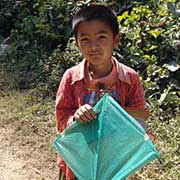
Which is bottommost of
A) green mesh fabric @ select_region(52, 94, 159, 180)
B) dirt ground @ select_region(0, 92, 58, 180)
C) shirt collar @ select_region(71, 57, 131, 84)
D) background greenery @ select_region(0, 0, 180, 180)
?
dirt ground @ select_region(0, 92, 58, 180)

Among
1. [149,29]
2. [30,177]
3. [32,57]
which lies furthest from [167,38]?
[30,177]

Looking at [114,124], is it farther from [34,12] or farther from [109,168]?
[34,12]

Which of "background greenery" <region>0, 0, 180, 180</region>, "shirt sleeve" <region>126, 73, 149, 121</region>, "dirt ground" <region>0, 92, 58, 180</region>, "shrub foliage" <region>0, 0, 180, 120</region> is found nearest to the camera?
"shirt sleeve" <region>126, 73, 149, 121</region>

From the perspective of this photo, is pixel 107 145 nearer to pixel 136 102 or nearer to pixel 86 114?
pixel 86 114

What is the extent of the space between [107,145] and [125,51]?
245 cm

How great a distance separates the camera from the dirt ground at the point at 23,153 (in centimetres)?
333

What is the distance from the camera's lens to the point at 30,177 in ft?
10.8

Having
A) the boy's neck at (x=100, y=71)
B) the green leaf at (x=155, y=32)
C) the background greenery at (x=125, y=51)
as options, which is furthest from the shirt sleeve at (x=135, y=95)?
the green leaf at (x=155, y=32)

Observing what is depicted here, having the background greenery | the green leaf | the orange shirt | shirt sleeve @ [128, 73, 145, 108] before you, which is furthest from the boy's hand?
the green leaf

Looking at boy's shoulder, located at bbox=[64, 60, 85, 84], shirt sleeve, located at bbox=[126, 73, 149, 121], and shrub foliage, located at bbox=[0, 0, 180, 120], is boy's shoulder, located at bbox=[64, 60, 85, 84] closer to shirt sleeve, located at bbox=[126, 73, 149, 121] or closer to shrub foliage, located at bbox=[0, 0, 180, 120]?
shirt sleeve, located at bbox=[126, 73, 149, 121]

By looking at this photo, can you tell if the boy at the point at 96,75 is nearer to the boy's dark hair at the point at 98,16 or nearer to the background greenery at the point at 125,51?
the boy's dark hair at the point at 98,16

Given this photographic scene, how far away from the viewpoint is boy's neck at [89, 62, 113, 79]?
6.51ft

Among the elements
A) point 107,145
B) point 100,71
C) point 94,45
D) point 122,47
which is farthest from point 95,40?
point 122,47

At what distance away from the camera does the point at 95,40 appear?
1.89m
